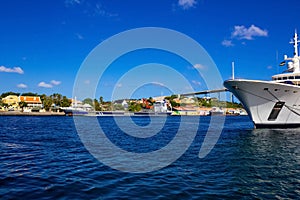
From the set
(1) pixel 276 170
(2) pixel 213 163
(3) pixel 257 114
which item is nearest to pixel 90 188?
(2) pixel 213 163

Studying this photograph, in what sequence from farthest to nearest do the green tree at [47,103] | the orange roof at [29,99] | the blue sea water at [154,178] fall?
the orange roof at [29,99] < the green tree at [47,103] < the blue sea water at [154,178]

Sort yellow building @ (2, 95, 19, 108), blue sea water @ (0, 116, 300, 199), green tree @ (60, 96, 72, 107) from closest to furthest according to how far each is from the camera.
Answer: blue sea water @ (0, 116, 300, 199), yellow building @ (2, 95, 19, 108), green tree @ (60, 96, 72, 107)

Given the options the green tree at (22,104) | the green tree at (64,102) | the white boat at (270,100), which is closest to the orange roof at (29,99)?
the green tree at (22,104)

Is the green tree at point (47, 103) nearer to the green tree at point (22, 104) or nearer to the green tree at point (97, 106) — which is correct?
the green tree at point (22, 104)

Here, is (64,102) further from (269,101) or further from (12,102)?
(269,101)

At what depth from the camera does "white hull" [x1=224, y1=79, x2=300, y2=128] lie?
102 feet

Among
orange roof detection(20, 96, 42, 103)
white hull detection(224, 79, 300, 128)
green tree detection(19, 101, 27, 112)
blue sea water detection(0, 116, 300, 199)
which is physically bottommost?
blue sea water detection(0, 116, 300, 199)

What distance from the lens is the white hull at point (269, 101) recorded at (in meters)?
31.2

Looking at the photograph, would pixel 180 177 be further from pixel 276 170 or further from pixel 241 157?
pixel 241 157

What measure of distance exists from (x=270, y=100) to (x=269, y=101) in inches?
7.0

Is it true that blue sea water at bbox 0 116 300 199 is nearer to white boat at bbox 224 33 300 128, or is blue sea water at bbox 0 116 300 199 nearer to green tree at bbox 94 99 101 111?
white boat at bbox 224 33 300 128

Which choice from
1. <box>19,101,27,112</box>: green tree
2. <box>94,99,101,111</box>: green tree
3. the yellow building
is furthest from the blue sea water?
<box>94,99,101,111</box>: green tree

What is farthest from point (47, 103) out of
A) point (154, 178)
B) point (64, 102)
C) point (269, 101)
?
point (154, 178)

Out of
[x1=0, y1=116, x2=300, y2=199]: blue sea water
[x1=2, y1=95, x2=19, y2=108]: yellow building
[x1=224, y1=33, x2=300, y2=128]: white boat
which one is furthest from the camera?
[x1=2, y1=95, x2=19, y2=108]: yellow building
